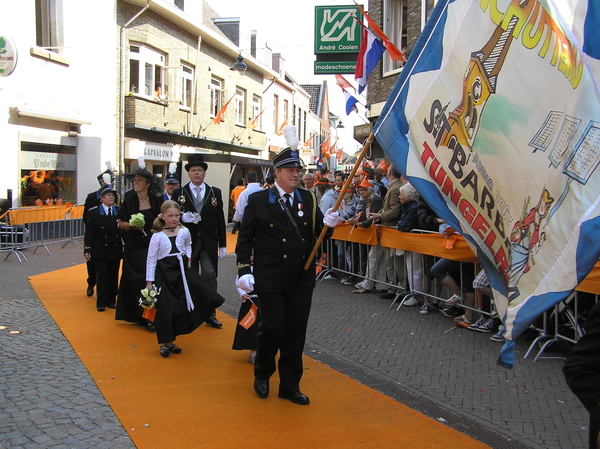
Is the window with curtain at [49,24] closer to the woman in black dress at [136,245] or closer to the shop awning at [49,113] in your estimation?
the shop awning at [49,113]

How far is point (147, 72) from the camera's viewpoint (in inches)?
882

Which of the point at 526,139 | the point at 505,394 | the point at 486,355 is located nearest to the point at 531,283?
the point at 526,139

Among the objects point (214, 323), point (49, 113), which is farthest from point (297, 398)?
point (49, 113)

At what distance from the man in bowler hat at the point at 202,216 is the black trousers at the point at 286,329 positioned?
249 cm

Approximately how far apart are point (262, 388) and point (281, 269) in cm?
102

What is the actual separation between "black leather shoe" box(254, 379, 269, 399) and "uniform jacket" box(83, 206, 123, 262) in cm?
422

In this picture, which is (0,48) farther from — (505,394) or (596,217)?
(596,217)

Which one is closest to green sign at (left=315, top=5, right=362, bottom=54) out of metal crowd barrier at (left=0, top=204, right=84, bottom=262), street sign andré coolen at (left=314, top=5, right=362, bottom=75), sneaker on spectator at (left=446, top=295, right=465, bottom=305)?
street sign andré coolen at (left=314, top=5, right=362, bottom=75)

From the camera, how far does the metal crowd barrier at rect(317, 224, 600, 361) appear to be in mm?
5797

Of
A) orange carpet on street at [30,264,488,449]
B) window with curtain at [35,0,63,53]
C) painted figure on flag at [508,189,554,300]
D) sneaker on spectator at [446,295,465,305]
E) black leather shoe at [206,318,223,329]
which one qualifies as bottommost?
black leather shoe at [206,318,223,329]

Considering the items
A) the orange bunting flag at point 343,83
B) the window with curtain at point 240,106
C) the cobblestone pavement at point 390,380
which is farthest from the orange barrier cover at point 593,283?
the window with curtain at point 240,106

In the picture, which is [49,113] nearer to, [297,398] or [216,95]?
[216,95]

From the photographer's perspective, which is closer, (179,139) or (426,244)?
(426,244)

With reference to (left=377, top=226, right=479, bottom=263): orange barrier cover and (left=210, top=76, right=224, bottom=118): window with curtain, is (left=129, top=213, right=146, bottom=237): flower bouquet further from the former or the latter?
(left=210, top=76, right=224, bottom=118): window with curtain
